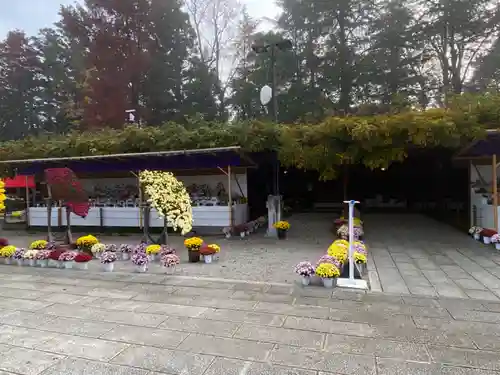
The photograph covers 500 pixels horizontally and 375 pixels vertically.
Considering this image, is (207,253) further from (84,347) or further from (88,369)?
(88,369)

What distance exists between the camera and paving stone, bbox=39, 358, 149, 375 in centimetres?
254

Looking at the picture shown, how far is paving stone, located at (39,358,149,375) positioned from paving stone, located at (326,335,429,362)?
159cm

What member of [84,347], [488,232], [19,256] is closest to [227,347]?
[84,347]

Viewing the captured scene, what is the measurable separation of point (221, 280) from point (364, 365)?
9.23 ft

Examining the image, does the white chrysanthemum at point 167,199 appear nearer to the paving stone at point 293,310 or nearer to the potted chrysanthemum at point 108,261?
the potted chrysanthemum at point 108,261

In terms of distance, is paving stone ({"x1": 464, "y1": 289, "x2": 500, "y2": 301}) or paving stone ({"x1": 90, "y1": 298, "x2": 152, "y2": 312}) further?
paving stone ({"x1": 464, "y1": 289, "x2": 500, "y2": 301})

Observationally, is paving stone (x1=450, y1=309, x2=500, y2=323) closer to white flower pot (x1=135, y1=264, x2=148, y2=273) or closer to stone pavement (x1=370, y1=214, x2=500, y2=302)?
stone pavement (x1=370, y1=214, x2=500, y2=302)

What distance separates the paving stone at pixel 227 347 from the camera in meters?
2.76

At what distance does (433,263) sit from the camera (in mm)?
5934

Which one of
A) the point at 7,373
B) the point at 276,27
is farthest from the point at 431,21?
the point at 7,373

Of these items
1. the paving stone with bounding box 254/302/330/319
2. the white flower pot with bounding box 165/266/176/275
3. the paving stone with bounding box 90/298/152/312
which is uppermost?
the paving stone with bounding box 254/302/330/319

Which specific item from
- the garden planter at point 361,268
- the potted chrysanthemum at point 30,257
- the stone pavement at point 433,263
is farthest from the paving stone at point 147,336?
the potted chrysanthemum at point 30,257

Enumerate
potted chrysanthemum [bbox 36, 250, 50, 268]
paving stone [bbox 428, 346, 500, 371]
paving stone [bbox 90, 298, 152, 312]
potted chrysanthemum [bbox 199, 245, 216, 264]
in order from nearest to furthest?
1. paving stone [bbox 428, 346, 500, 371]
2. paving stone [bbox 90, 298, 152, 312]
3. potted chrysanthemum [bbox 36, 250, 50, 268]
4. potted chrysanthemum [bbox 199, 245, 216, 264]

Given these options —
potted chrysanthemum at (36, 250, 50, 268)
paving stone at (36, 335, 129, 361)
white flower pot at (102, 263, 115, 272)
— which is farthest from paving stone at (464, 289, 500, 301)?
potted chrysanthemum at (36, 250, 50, 268)
